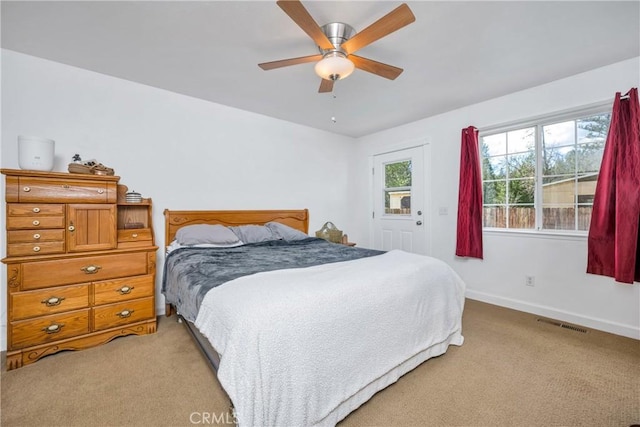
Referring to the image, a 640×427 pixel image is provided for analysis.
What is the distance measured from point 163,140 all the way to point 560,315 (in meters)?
4.59

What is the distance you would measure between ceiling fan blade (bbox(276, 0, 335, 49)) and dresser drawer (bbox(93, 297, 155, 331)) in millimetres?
2509

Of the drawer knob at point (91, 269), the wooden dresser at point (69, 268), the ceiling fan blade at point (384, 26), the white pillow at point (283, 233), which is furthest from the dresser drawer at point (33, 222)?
the ceiling fan blade at point (384, 26)

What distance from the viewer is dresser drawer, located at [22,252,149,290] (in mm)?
2010

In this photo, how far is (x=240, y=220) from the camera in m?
3.58

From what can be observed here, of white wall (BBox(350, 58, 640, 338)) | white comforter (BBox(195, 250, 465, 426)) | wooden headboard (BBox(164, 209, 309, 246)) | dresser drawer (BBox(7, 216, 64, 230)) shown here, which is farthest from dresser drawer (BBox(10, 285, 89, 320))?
white wall (BBox(350, 58, 640, 338))

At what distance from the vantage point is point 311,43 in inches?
86.1

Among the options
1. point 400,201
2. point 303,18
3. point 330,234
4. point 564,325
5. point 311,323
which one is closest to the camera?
point 311,323

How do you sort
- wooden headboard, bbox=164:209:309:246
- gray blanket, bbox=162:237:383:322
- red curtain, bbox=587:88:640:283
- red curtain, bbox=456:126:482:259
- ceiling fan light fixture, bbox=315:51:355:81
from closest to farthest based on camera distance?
1. gray blanket, bbox=162:237:383:322
2. ceiling fan light fixture, bbox=315:51:355:81
3. red curtain, bbox=587:88:640:283
4. wooden headboard, bbox=164:209:309:246
5. red curtain, bbox=456:126:482:259

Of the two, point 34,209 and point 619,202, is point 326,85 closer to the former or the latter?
point 34,209

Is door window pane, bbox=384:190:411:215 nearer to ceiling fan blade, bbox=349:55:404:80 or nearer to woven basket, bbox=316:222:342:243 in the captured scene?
woven basket, bbox=316:222:342:243

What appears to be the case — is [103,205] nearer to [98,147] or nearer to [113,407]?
[98,147]

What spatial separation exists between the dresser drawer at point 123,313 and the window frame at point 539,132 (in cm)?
374

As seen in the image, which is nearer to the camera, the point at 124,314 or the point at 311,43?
the point at 311,43

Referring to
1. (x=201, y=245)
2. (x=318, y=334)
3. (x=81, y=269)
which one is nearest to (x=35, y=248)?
(x=81, y=269)
